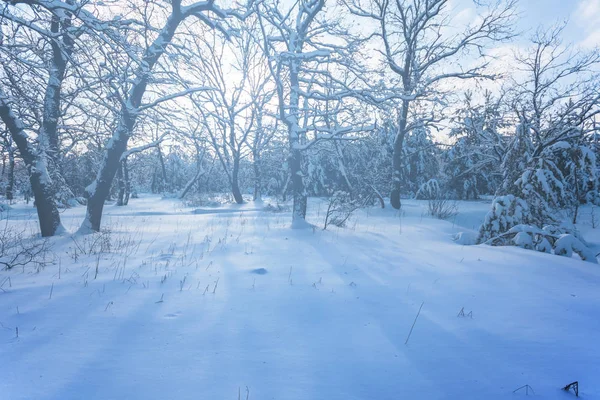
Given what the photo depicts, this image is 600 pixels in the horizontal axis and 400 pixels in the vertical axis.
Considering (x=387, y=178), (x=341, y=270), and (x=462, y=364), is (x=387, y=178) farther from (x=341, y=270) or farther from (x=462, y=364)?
(x=462, y=364)

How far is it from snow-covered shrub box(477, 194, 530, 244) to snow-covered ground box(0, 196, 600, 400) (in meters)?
2.03

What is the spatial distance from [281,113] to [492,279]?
6.23m

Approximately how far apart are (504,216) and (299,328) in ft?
21.1

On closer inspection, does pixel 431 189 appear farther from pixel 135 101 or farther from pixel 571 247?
pixel 135 101

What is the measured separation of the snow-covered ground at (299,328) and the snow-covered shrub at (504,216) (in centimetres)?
203

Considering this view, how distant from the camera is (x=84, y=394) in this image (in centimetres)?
177

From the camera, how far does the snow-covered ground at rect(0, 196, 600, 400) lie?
1.90 metres

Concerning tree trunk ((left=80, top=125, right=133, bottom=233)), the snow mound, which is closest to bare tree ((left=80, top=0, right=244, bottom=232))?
tree trunk ((left=80, top=125, right=133, bottom=233))

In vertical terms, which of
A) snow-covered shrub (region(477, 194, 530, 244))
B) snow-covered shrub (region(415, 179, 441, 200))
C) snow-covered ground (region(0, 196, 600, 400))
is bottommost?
snow-covered ground (region(0, 196, 600, 400))

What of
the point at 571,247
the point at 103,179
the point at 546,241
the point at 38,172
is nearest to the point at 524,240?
the point at 546,241

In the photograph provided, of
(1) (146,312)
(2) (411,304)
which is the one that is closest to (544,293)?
(2) (411,304)

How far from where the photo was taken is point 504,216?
690 centimetres

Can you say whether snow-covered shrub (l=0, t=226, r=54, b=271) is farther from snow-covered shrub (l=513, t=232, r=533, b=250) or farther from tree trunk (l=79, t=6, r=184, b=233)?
snow-covered shrub (l=513, t=232, r=533, b=250)

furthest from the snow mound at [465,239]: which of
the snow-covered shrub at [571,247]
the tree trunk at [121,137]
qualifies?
the tree trunk at [121,137]
